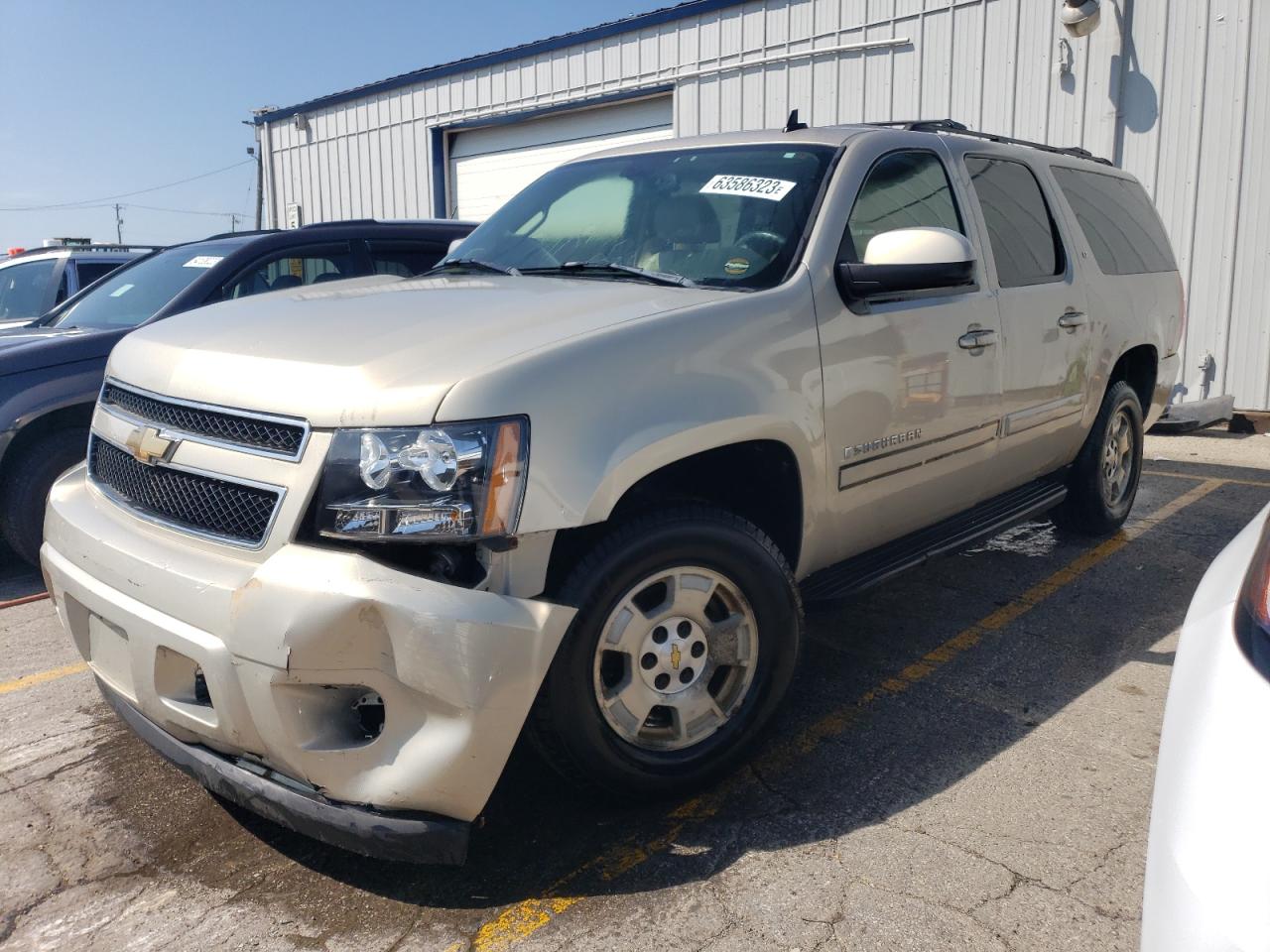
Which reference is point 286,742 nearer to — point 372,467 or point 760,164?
point 372,467

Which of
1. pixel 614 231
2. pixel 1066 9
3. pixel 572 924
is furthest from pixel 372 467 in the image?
pixel 1066 9

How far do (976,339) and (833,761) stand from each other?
1.60m

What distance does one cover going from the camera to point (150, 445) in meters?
2.67

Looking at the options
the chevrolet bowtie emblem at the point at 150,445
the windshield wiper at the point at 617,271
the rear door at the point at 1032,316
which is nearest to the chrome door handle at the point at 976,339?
the rear door at the point at 1032,316

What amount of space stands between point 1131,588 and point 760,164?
105 inches

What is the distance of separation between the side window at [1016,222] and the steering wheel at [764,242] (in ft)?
3.84

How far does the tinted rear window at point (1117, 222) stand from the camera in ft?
16.1

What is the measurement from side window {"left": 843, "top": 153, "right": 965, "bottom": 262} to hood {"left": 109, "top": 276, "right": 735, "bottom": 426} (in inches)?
32.0

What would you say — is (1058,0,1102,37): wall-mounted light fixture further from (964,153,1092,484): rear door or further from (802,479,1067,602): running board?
(802,479,1067,602): running board

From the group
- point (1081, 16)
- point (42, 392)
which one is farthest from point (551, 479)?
point (1081, 16)

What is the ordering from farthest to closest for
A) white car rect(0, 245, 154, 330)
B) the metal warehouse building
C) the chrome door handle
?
the metal warehouse building, white car rect(0, 245, 154, 330), the chrome door handle

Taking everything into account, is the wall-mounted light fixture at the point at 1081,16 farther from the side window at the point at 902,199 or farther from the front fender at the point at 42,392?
the front fender at the point at 42,392

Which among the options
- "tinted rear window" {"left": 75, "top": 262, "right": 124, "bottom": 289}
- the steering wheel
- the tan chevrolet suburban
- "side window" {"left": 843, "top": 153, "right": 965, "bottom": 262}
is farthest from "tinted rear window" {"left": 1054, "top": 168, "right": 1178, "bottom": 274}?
"tinted rear window" {"left": 75, "top": 262, "right": 124, "bottom": 289}

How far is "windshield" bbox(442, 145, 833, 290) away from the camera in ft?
10.8
